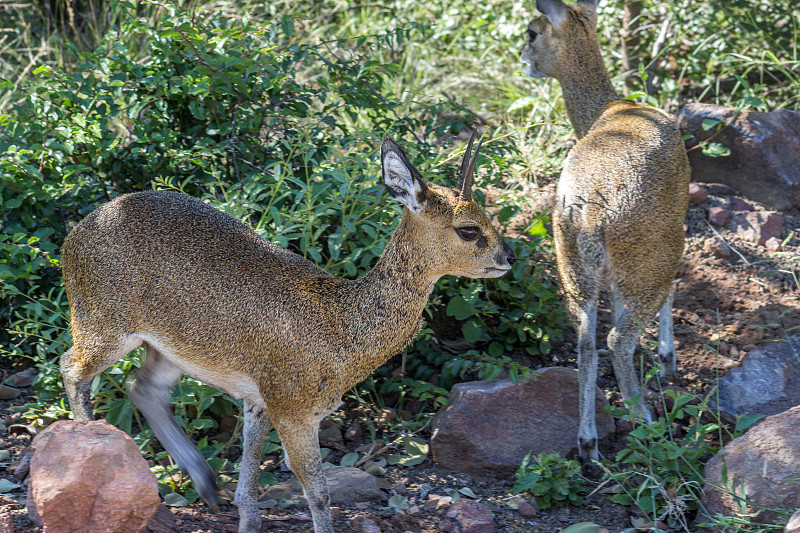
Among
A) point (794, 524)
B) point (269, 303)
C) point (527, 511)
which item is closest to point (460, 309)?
point (527, 511)

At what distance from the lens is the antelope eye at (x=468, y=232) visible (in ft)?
13.7

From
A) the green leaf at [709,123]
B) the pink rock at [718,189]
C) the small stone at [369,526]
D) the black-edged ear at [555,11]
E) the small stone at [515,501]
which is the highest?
the black-edged ear at [555,11]

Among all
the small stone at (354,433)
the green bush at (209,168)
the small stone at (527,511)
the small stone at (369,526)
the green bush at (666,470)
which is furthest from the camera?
the small stone at (354,433)

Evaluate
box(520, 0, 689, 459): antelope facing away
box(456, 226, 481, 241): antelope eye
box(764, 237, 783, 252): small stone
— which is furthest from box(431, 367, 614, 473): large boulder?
box(764, 237, 783, 252): small stone

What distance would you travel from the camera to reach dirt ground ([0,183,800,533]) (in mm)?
4488

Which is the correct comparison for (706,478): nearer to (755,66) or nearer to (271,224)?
(271,224)

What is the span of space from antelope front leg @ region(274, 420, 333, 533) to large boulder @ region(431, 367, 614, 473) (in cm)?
115

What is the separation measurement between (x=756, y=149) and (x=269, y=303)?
4824 millimetres

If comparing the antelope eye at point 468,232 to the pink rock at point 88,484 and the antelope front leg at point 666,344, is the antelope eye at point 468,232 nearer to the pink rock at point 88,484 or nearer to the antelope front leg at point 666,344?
the pink rock at point 88,484

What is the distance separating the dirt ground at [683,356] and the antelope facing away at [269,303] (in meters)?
0.44

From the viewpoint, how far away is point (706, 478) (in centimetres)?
444

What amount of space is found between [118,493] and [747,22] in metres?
7.44

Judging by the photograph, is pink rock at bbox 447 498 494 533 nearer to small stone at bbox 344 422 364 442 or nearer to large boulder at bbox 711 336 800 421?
small stone at bbox 344 422 364 442

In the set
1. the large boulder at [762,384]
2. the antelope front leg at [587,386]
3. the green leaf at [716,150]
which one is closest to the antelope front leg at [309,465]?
the antelope front leg at [587,386]
